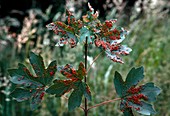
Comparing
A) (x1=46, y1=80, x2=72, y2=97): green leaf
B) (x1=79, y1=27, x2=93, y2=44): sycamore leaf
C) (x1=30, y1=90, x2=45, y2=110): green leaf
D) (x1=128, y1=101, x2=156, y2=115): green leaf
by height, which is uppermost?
(x1=79, y1=27, x2=93, y2=44): sycamore leaf

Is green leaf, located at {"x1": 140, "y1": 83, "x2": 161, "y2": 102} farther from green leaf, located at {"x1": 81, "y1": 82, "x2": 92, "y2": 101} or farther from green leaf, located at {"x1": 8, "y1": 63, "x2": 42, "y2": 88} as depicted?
green leaf, located at {"x1": 8, "y1": 63, "x2": 42, "y2": 88}

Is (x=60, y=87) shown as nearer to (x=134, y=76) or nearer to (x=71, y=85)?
(x=71, y=85)

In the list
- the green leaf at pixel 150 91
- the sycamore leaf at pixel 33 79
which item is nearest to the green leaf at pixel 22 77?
the sycamore leaf at pixel 33 79

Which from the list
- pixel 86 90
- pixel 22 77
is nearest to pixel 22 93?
pixel 22 77

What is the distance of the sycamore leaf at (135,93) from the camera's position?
727mm

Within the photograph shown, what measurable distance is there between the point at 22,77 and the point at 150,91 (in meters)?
0.28

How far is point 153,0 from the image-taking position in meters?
3.82

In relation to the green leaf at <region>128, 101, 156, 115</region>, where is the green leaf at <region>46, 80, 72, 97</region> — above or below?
above

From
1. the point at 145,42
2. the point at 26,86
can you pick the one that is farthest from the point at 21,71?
the point at 145,42

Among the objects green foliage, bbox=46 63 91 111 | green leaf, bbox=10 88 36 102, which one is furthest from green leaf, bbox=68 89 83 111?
green leaf, bbox=10 88 36 102

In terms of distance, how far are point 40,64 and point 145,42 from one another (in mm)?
3589

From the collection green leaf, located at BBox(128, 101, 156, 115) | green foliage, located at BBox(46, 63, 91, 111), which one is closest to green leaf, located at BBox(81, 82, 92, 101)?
green foliage, located at BBox(46, 63, 91, 111)

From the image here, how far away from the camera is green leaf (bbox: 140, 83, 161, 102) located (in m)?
0.73

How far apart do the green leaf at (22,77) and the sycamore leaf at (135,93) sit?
0.59ft
